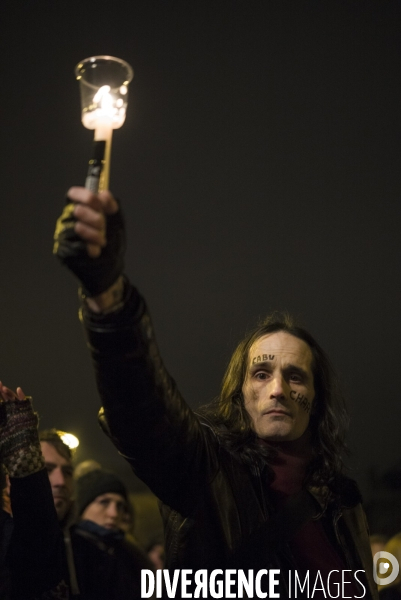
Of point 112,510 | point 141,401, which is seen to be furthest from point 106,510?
point 141,401

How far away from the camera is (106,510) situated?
4.95 meters

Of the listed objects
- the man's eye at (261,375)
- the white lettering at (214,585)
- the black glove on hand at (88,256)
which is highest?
the man's eye at (261,375)

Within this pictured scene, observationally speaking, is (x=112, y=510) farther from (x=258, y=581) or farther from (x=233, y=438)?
(x=258, y=581)

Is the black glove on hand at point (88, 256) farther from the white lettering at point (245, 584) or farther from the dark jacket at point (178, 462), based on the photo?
the white lettering at point (245, 584)

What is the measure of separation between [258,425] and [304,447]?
322 millimetres

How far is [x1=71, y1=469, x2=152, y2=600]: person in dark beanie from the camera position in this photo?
3.72 m

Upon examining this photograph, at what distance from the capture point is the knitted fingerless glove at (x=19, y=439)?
3191 mm

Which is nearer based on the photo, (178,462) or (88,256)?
(88,256)

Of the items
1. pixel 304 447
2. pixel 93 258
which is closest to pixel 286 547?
pixel 304 447

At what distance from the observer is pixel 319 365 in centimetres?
355

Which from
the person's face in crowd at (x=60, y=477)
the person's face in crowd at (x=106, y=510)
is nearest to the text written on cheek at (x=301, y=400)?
the person's face in crowd at (x=60, y=477)

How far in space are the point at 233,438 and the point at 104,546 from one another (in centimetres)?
171

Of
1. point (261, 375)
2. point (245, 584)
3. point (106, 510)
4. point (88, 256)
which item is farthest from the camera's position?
point (106, 510)

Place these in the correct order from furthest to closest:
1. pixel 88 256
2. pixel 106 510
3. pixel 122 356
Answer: pixel 106 510, pixel 122 356, pixel 88 256
